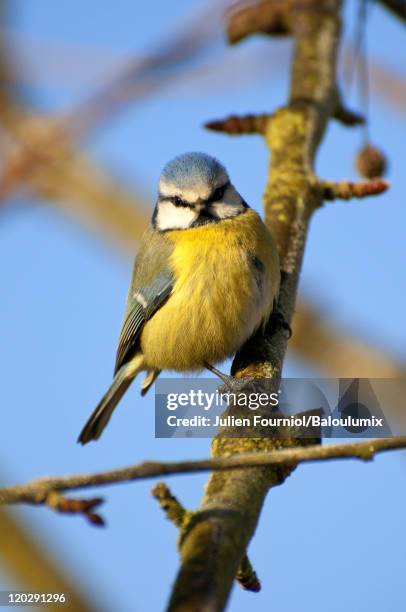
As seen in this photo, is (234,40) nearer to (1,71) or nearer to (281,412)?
(1,71)

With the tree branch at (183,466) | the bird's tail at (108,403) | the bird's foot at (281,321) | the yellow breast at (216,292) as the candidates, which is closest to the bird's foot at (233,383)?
the yellow breast at (216,292)

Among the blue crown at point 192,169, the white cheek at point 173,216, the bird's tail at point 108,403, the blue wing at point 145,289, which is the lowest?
the bird's tail at point 108,403

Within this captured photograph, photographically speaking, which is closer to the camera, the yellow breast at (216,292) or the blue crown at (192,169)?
the yellow breast at (216,292)

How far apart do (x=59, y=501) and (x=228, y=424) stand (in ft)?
3.33

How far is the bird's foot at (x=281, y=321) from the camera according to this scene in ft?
11.2

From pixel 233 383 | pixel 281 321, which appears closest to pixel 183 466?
pixel 233 383

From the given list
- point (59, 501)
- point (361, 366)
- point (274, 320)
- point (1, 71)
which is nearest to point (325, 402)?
point (274, 320)

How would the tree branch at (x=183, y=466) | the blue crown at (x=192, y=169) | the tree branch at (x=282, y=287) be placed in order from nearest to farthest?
the tree branch at (x=183, y=466) → the tree branch at (x=282, y=287) → the blue crown at (x=192, y=169)

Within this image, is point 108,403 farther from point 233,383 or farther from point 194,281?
point 233,383

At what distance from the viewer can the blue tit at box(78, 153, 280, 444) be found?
3.41 m

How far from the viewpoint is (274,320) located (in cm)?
344

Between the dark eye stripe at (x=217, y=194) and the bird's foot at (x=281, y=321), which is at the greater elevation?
the dark eye stripe at (x=217, y=194)

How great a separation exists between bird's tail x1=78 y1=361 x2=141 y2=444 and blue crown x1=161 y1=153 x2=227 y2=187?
949mm

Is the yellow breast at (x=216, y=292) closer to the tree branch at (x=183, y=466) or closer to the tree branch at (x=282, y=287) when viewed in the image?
the tree branch at (x=282, y=287)
